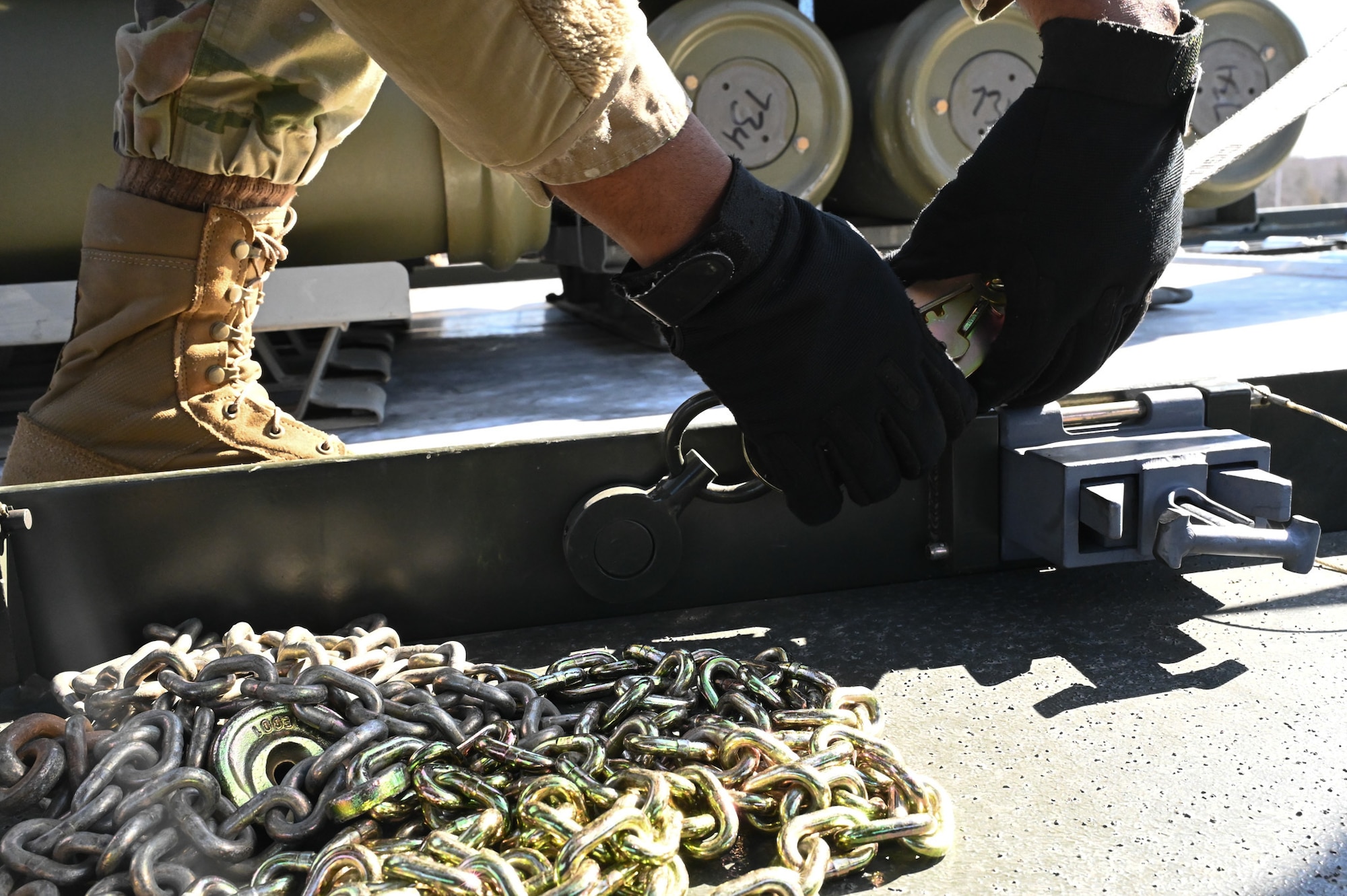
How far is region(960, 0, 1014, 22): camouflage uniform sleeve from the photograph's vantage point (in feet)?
3.76

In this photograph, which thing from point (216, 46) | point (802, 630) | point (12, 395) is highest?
point (216, 46)

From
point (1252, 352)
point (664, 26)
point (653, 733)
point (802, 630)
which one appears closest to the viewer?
point (653, 733)

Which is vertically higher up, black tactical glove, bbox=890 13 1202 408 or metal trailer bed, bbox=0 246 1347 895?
black tactical glove, bbox=890 13 1202 408

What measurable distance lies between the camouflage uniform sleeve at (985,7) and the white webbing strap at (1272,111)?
24 centimetres

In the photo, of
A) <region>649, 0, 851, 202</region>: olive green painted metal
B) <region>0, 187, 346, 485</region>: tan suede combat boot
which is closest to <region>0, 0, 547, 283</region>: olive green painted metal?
<region>649, 0, 851, 202</region>: olive green painted metal

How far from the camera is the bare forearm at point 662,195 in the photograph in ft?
2.55

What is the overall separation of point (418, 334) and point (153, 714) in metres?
2.34

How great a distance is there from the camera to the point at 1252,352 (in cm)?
204

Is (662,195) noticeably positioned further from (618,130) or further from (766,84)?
(766,84)

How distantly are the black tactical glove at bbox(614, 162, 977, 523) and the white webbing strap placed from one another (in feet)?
1.47

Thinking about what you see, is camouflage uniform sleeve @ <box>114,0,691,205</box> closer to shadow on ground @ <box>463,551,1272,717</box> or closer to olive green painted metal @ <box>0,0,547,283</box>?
shadow on ground @ <box>463,551,1272,717</box>

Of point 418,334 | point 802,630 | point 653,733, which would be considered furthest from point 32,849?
point 418,334

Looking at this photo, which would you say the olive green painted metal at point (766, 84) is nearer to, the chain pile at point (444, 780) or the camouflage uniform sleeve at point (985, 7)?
the camouflage uniform sleeve at point (985, 7)

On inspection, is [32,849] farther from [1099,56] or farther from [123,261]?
[1099,56]
